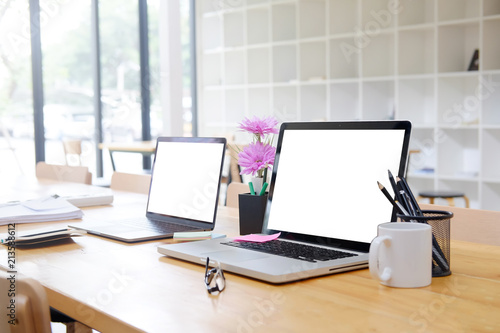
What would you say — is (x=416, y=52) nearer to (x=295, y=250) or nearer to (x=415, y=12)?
(x=415, y=12)

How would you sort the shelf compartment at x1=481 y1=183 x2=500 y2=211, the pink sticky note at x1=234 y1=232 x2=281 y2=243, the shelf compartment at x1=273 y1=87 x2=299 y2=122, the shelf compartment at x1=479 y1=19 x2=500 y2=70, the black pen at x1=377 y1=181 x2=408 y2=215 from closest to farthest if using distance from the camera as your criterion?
1. the black pen at x1=377 y1=181 x2=408 y2=215
2. the pink sticky note at x1=234 y1=232 x2=281 y2=243
3. the shelf compartment at x1=479 y1=19 x2=500 y2=70
4. the shelf compartment at x1=481 y1=183 x2=500 y2=211
5. the shelf compartment at x1=273 y1=87 x2=299 y2=122

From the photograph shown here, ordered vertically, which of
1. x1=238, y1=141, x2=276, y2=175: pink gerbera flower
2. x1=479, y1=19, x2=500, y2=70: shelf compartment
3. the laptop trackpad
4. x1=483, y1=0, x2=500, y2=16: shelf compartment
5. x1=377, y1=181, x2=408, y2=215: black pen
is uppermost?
x1=483, y1=0, x2=500, y2=16: shelf compartment

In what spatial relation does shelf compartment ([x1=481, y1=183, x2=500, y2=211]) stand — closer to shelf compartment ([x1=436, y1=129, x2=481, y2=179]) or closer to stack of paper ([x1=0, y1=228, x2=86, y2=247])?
shelf compartment ([x1=436, y1=129, x2=481, y2=179])

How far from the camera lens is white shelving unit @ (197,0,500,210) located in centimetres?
460

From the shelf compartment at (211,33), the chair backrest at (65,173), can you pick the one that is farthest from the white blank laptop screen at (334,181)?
the shelf compartment at (211,33)

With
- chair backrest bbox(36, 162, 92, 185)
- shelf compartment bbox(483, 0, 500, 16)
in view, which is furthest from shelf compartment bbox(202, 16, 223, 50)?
chair backrest bbox(36, 162, 92, 185)

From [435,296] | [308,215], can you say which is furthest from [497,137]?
[435,296]

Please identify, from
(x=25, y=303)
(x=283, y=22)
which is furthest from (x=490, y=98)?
(x=25, y=303)

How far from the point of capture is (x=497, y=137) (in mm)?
4555

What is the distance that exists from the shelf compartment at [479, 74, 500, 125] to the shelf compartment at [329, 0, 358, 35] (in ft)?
4.83

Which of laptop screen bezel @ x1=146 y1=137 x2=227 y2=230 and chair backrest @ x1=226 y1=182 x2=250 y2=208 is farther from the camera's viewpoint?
chair backrest @ x1=226 y1=182 x2=250 y2=208

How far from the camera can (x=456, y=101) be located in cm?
484

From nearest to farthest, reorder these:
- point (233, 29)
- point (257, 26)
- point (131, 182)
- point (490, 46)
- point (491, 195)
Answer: point (131, 182) → point (490, 46) → point (491, 195) → point (257, 26) → point (233, 29)

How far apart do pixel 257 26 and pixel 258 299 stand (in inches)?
229
